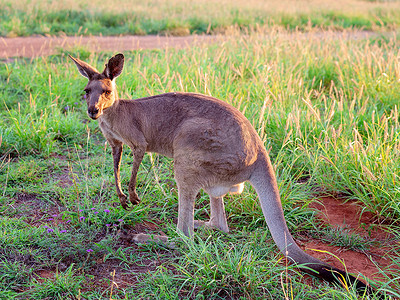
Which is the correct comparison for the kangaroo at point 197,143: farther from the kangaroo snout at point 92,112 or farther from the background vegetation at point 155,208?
the background vegetation at point 155,208

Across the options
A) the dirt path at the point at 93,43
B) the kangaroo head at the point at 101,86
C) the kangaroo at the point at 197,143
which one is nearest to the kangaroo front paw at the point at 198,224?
the kangaroo at the point at 197,143

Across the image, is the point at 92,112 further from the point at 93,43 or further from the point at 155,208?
the point at 93,43

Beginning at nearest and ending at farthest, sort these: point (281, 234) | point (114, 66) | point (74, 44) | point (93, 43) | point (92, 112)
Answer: point (281, 234) → point (92, 112) → point (114, 66) → point (74, 44) → point (93, 43)

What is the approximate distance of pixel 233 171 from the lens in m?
3.30

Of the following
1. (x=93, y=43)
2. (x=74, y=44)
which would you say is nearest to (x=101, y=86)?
(x=74, y=44)

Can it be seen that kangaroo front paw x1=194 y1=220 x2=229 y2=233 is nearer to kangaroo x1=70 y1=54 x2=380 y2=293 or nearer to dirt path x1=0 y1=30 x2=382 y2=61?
kangaroo x1=70 y1=54 x2=380 y2=293

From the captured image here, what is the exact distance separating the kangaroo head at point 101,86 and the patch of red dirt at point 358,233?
1881 millimetres

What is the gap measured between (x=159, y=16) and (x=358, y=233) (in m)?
11.5

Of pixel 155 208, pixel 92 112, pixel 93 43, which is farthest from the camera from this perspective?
pixel 93 43

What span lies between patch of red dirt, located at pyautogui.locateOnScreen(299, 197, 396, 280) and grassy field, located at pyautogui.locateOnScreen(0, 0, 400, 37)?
6.86m

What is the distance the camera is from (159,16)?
1384 centimetres

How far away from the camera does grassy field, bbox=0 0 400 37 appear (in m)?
12.0

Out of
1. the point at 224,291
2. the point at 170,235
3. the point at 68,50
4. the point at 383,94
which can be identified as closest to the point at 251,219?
the point at 170,235

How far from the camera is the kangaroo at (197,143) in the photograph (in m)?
3.24
